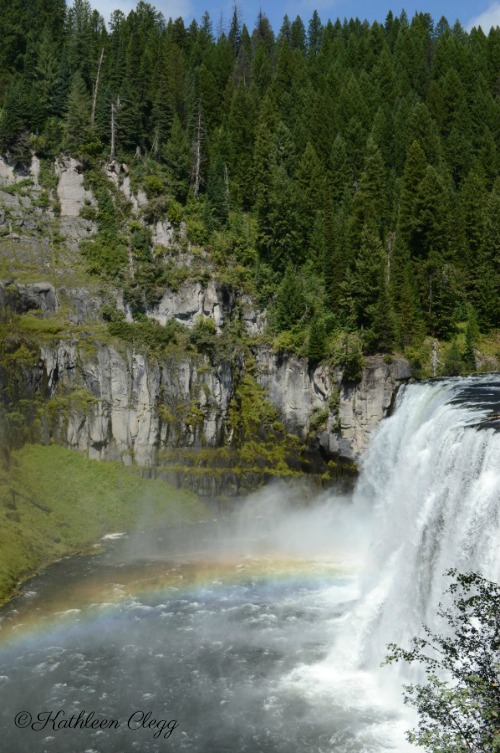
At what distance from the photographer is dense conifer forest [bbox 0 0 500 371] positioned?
57.0 meters

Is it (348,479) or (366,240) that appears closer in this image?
(348,479)

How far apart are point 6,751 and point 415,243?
53.2 metres

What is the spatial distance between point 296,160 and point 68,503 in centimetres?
4385

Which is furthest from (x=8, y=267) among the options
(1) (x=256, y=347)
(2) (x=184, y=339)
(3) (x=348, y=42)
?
(3) (x=348, y=42)

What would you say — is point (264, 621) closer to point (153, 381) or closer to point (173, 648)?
point (173, 648)

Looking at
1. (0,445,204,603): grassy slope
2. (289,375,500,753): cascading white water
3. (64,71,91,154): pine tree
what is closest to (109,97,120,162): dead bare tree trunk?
(64,71,91,154): pine tree

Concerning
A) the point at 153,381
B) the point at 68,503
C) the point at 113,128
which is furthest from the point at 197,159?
the point at 68,503

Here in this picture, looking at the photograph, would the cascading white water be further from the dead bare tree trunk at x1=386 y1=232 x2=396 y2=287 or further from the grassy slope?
the dead bare tree trunk at x1=386 y1=232 x2=396 y2=287

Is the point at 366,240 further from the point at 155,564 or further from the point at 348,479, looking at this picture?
the point at 155,564

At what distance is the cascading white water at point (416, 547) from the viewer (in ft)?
85.3

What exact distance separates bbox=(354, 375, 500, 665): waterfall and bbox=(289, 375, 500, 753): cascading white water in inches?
2.1

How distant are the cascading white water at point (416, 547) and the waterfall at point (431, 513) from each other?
5 centimetres

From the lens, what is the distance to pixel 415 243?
63469mm

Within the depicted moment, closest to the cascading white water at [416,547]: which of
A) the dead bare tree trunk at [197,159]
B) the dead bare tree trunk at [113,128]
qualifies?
the dead bare tree trunk at [197,159]
